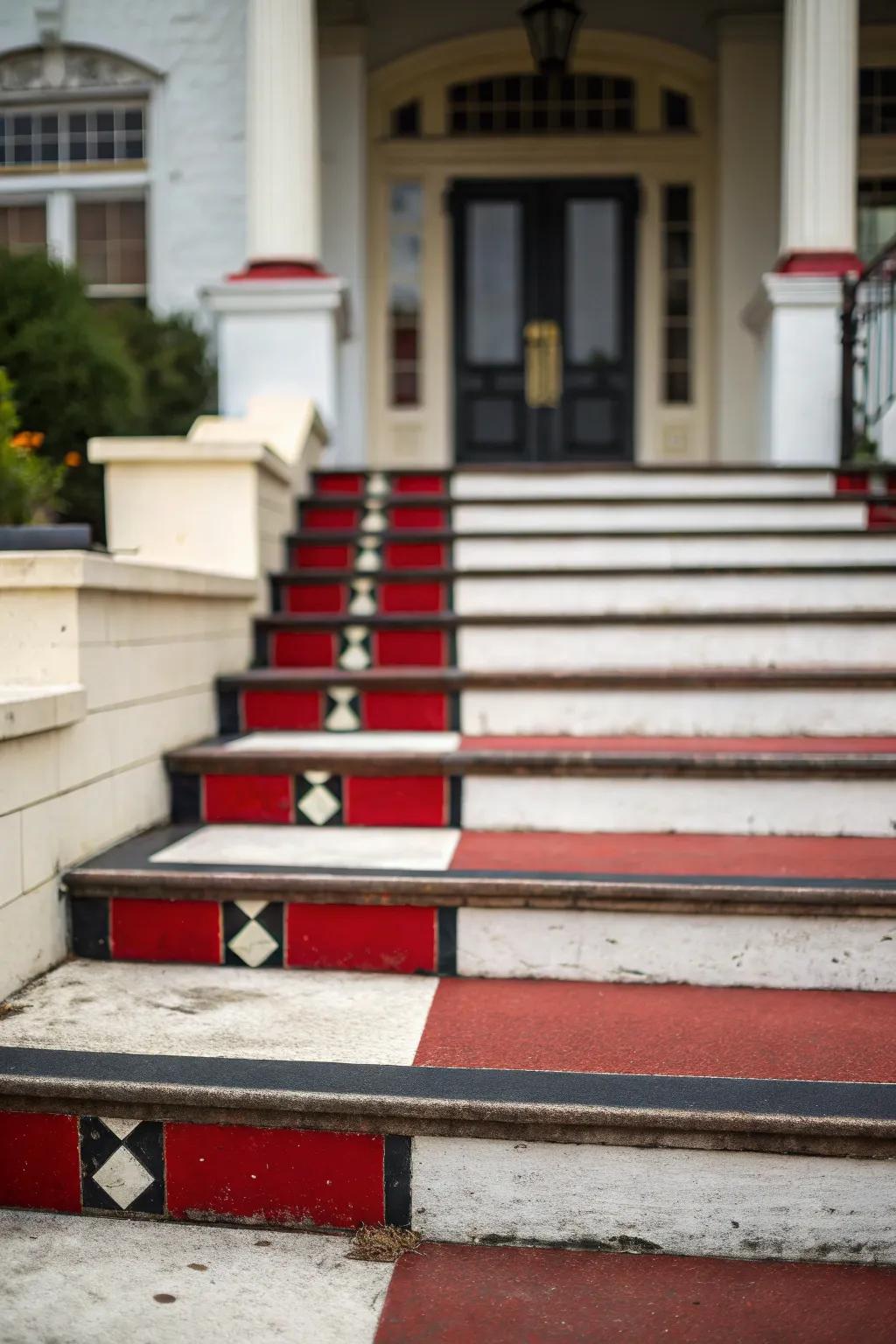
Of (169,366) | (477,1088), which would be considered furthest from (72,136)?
(477,1088)

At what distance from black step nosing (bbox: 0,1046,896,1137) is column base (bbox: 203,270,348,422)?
4221 millimetres

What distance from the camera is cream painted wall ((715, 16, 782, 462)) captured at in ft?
24.3

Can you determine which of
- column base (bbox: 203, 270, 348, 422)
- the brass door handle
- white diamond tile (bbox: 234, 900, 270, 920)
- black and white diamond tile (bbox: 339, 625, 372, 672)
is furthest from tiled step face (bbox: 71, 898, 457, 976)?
the brass door handle

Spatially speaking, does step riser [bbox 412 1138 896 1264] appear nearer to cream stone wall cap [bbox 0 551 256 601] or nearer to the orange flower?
cream stone wall cap [bbox 0 551 256 601]

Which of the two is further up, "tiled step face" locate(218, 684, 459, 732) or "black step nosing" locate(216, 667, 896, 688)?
"black step nosing" locate(216, 667, 896, 688)

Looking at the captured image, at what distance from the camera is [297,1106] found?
1687 millimetres

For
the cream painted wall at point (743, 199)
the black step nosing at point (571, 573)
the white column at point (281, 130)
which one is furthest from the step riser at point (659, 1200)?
the cream painted wall at point (743, 199)

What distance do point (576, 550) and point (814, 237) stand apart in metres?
2.45

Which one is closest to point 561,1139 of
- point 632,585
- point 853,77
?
point 632,585

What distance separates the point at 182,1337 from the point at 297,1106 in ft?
1.06

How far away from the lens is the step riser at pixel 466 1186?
5.38ft

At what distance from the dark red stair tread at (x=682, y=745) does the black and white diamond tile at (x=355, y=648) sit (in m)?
0.61

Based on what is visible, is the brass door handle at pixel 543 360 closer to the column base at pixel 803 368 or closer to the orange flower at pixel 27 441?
the column base at pixel 803 368

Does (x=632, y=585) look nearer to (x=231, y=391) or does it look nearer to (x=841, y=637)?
(x=841, y=637)
